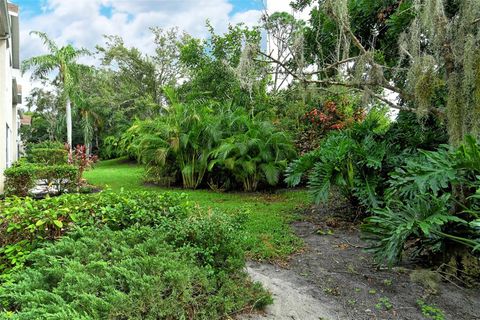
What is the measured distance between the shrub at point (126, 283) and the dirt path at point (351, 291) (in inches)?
15.1

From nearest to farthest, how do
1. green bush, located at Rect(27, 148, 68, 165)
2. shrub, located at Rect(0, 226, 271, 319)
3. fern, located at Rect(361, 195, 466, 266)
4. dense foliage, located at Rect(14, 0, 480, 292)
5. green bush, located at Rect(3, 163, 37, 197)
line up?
Result: shrub, located at Rect(0, 226, 271, 319) < fern, located at Rect(361, 195, 466, 266) < dense foliage, located at Rect(14, 0, 480, 292) < green bush, located at Rect(3, 163, 37, 197) < green bush, located at Rect(27, 148, 68, 165)

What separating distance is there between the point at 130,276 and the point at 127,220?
1204 millimetres

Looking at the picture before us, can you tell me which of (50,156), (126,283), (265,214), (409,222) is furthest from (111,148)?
(409,222)

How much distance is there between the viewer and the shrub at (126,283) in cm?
220

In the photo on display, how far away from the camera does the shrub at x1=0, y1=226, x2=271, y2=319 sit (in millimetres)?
2197

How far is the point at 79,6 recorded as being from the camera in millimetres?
8406

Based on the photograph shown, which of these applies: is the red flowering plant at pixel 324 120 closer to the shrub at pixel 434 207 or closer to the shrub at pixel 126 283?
the shrub at pixel 434 207

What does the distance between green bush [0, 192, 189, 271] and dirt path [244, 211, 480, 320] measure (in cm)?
116

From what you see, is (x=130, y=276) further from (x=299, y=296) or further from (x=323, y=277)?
(x=323, y=277)

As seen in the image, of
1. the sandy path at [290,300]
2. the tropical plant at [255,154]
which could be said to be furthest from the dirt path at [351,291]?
the tropical plant at [255,154]

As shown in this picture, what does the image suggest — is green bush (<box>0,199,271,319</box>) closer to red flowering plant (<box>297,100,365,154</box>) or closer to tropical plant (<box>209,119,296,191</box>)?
tropical plant (<box>209,119,296,191</box>)

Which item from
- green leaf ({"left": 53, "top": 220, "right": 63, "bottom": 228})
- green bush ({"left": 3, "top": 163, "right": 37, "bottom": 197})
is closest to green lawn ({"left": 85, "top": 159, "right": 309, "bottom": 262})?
green leaf ({"left": 53, "top": 220, "right": 63, "bottom": 228})

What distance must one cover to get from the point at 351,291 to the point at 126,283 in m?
2.09

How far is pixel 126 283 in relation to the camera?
244 centimetres
